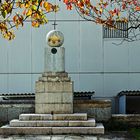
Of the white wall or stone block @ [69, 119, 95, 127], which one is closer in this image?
stone block @ [69, 119, 95, 127]

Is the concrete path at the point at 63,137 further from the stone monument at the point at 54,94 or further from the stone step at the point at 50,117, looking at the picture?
the stone monument at the point at 54,94

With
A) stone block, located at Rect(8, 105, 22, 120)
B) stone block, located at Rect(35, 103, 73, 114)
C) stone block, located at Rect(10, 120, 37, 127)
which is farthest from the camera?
stone block, located at Rect(8, 105, 22, 120)

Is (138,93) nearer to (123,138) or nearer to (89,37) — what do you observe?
(89,37)

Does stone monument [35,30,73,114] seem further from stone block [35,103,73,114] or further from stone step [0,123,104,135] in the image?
stone step [0,123,104,135]

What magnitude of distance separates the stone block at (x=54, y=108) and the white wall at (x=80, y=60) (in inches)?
143

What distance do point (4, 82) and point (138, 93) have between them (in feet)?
19.4

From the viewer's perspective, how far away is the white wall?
16844mm

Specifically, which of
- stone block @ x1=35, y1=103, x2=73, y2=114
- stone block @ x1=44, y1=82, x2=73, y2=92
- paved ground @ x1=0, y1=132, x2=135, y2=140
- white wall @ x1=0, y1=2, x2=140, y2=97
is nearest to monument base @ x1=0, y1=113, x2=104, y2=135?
paved ground @ x1=0, y1=132, x2=135, y2=140

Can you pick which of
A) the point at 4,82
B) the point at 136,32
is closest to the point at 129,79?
the point at 136,32

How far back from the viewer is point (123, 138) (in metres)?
11.1

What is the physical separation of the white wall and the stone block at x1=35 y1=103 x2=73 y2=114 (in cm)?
363

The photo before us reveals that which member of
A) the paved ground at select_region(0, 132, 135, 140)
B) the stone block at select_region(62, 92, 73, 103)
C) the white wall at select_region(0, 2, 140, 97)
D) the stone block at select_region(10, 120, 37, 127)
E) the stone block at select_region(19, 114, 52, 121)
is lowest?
the paved ground at select_region(0, 132, 135, 140)

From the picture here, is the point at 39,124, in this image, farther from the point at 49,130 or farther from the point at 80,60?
the point at 80,60

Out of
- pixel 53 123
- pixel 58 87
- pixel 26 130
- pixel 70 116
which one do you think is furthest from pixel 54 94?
pixel 26 130
